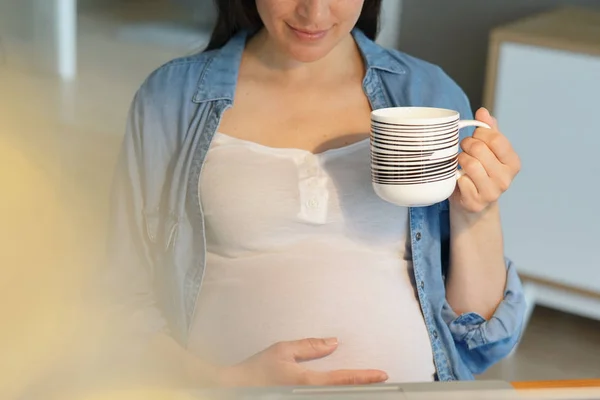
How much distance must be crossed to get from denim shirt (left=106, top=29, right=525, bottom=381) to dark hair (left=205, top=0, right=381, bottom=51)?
0.27ft

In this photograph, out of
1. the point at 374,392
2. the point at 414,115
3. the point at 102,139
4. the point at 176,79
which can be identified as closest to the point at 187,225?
the point at 176,79

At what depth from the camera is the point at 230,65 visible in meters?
1.00

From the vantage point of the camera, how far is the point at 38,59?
2.10 metres

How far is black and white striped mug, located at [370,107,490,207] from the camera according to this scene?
2.48ft

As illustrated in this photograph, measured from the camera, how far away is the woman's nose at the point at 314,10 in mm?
882

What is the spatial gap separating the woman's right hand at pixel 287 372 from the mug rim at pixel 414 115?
0.79 feet

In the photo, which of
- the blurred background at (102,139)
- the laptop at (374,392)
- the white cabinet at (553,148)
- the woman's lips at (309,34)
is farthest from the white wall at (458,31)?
the laptop at (374,392)

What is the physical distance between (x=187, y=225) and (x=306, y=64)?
9.5 inches

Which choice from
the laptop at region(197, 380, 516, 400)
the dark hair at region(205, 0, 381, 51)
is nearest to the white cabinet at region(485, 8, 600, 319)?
the dark hair at region(205, 0, 381, 51)

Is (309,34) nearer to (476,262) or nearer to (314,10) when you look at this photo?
(314,10)

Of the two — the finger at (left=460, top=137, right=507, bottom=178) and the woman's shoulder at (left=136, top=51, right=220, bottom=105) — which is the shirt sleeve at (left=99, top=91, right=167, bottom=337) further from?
the finger at (left=460, top=137, right=507, bottom=178)

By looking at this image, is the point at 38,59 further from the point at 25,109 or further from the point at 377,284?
the point at 377,284

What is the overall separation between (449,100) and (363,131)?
0.38 feet

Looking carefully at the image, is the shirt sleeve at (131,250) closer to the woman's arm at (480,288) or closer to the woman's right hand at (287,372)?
the woman's right hand at (287,372)
